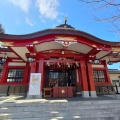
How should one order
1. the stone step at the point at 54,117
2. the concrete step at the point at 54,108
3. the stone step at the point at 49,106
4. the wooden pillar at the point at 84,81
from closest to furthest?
1. the stone step at the point at 54,117
2. the concrete step at the point at 54,108
3. the stone step at the point at 49,106
4. the wooden pillar at the point at 84,81

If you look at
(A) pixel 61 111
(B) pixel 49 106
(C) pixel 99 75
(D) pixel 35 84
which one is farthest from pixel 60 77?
(A) pixel 61 111

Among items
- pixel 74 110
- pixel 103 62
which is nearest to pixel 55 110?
pixel 74 110

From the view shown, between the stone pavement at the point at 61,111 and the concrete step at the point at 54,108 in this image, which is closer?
the stone pavement at the point at 61,111

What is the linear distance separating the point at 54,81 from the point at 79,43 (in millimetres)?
4766

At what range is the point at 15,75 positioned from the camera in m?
10.4

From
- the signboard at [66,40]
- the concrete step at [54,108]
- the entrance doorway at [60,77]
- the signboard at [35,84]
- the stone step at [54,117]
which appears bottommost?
the stone step at [54,117]

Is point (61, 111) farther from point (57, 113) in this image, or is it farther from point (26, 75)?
point (26, 75)

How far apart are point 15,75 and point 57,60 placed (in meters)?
4.53

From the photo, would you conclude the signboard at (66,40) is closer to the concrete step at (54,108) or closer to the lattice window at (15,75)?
the concrete step at (54,108)

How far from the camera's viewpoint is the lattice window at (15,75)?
33.8 ft

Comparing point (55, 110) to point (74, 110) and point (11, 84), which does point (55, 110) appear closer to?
point (74, 110)

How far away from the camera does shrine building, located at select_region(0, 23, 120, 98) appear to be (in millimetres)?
7465

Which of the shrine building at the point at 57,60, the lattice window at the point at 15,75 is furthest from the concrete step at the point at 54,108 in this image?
the lattice window at the point at 15,75

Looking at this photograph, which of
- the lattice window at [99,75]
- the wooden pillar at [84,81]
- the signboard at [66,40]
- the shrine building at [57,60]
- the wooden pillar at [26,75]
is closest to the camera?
the signboard at [66,40]
